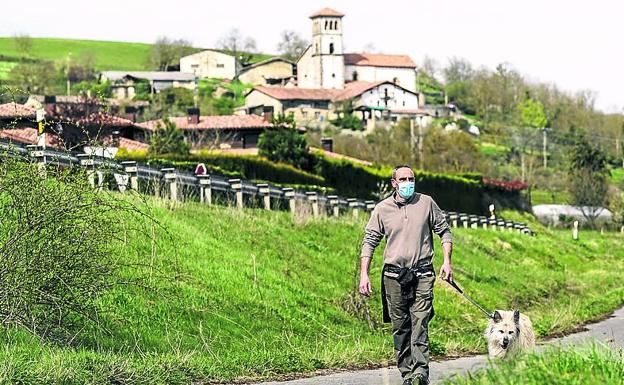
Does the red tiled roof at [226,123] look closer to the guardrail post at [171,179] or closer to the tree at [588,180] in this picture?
the tree at [588,180]

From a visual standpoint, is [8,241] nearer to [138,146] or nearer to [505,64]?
[138,146]

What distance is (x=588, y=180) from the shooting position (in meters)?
102

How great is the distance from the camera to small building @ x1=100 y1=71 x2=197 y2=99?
167 m

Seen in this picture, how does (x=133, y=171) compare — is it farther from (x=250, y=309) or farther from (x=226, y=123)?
(x=226, y=123)

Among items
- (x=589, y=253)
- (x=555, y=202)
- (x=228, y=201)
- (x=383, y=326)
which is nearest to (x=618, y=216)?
(x=555, y=202)

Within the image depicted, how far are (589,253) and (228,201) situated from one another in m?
34.3

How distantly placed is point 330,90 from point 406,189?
6543 inches

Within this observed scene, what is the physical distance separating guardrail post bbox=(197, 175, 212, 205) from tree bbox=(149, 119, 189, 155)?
853 inches

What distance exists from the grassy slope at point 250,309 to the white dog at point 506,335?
2.40 meters

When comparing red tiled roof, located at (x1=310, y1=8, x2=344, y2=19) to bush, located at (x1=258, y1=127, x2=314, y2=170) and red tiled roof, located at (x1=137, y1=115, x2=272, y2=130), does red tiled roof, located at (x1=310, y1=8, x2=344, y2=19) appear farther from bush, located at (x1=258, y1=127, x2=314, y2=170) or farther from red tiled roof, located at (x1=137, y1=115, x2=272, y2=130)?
bush, located at (x1=258, y1=127, x2=314, y2=170)

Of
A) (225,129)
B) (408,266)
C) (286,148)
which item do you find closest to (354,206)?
(286,148)

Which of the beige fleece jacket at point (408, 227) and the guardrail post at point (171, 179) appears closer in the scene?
the beige fleece jacket at point (408, 227)

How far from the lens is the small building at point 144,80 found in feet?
549

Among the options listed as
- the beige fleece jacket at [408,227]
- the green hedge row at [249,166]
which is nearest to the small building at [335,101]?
the green hedge row at [249,166]
